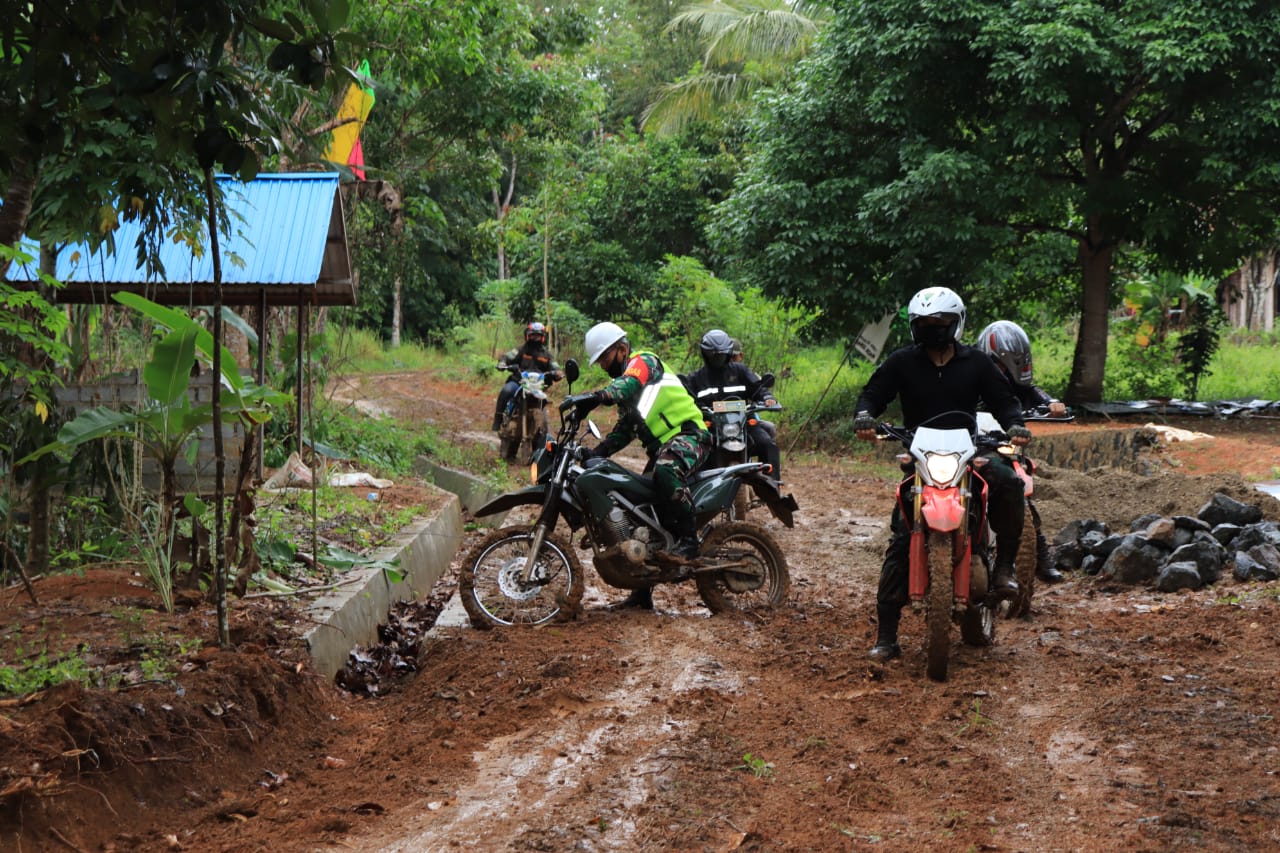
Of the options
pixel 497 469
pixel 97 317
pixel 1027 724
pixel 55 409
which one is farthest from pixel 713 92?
pixel 1027 724

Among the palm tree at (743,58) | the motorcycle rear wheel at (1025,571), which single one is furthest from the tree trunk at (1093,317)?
the motorcycle rear wheel at (1025,571)

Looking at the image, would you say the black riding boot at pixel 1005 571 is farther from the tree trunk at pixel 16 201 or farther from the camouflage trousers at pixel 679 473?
the tree trunk at pixel 16 201

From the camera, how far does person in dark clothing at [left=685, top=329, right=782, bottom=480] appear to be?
35.5 feet

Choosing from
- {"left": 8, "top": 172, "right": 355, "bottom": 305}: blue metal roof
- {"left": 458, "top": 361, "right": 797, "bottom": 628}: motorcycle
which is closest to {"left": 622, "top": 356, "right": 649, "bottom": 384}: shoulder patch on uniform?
{"left": 458, "top": 361, "right": 797, "bottom": 628}: motorcycle

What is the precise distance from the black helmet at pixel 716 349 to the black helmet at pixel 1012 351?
112 inches

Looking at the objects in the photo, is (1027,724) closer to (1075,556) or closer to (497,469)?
(1075,556)

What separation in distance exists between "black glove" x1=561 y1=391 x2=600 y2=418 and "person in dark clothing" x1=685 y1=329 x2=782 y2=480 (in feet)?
11.3

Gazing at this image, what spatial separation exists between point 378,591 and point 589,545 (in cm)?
150

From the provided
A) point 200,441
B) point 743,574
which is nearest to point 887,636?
point 743,574

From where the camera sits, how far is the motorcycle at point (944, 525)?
232 inches

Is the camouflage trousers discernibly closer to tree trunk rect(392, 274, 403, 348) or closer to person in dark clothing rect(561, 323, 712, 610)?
person in dark clothing rect(561, 323, 712, 610)

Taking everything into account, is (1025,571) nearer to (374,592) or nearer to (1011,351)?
(1011,351)

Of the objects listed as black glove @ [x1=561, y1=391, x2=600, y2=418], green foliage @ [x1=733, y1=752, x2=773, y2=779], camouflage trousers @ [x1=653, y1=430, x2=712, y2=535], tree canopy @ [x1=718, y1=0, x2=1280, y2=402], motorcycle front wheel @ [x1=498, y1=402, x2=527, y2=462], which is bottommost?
green foliage @ [x1=733, y1=752, x2=773, y2=779]

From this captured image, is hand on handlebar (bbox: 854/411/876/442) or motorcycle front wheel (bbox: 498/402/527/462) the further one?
motorcycle front wheel (bbox: 498/402/527/462)
